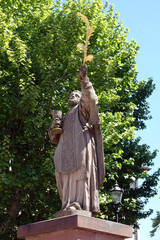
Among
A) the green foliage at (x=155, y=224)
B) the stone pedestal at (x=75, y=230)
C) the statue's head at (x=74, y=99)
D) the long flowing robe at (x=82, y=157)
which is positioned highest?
the green foliage at (x=155, y=224)

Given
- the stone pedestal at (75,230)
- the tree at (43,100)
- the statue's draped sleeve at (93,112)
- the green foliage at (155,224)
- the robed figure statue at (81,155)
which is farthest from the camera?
the green foliage at (155,224)

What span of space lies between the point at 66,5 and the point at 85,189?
14.2 m

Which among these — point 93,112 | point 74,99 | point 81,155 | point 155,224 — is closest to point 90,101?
point 93,112

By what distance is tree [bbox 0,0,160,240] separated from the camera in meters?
15.1

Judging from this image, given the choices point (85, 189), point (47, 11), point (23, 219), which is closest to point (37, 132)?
point (23, 219)

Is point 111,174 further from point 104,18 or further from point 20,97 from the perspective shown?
point 104,18

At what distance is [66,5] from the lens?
19.8 m

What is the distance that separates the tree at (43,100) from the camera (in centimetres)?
1513

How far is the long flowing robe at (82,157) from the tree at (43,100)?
6629 millimetres

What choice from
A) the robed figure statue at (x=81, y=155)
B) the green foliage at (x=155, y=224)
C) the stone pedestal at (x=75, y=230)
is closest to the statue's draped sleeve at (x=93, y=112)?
the robed figure statue at (x=81, y=155)

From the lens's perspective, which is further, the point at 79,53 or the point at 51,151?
the point at 79,53

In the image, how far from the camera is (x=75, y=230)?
21.0 feet

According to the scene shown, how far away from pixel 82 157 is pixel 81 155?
0.04 m

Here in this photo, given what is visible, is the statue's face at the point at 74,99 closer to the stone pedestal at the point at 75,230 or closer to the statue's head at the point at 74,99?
the statue's head at the point at 74,99
